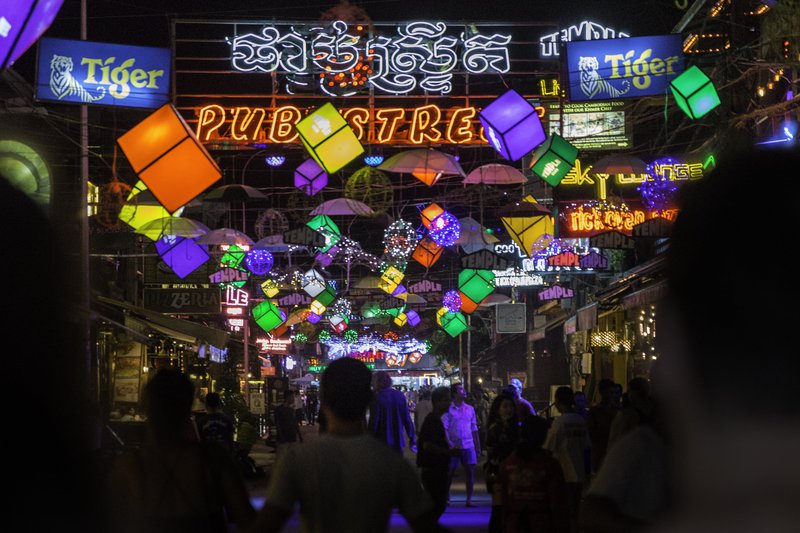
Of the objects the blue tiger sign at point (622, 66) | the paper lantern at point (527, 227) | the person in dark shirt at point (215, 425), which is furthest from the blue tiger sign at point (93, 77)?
the paper lantern at point (527, 227)

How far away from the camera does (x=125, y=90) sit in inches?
586

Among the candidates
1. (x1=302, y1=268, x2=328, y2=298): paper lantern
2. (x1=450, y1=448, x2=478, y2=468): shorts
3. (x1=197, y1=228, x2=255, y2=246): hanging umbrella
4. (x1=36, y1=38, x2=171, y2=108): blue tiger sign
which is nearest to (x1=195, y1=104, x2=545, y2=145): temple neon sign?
(x1=197, y1=228, x2=255, y2=246): hanging umbrella

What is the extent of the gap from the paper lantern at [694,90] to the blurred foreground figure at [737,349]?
38.9 feet

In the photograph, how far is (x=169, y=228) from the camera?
1816 centimetres

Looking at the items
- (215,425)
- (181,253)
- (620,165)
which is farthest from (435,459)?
(181,253)

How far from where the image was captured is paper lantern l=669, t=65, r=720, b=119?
12.5m

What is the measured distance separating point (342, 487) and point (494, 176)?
14.1 m

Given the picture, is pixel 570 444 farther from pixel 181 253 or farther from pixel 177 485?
pixel 181 253

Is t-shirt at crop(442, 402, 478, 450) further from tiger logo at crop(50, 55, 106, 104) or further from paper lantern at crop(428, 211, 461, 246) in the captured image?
tiger logo at crop(50, 55, 106, 104)

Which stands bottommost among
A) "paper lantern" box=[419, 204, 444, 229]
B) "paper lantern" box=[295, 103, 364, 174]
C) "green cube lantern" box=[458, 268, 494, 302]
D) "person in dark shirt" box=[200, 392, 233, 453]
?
"person in dark shirt" box=[200, 392, 233, 453]

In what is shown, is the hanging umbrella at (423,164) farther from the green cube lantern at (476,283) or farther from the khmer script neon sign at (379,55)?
the green cube lantern at (476,283)

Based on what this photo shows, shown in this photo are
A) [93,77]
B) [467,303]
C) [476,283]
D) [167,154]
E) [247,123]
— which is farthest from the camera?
[467,303]

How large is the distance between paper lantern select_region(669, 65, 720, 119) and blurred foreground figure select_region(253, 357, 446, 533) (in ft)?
30.6

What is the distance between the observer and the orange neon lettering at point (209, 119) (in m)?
17.8
